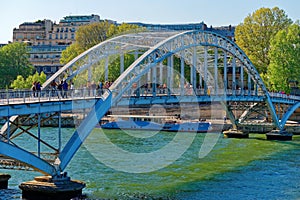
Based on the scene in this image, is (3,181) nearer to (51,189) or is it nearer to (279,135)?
(51,189)

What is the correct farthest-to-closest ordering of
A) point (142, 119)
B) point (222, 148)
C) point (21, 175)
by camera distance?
point (142, 119), point (222, 148), point (21, 175)

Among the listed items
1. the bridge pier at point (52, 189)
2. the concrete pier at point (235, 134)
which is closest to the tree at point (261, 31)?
the concrete pier at point (235, 134)

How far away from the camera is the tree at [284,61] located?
69375 mm

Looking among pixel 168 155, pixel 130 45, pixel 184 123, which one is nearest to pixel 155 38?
pixel 130 45

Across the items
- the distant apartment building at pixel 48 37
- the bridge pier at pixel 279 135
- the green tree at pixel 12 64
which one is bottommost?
the bridge pier at pixel 279 135

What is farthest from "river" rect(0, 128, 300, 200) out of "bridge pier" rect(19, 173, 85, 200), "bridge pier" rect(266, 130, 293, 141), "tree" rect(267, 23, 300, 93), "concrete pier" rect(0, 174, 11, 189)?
"tree" rect(267, 23, 300, 93)

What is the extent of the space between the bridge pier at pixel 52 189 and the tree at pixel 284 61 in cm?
4501

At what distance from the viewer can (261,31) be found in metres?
77.1

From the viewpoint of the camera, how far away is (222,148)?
159 feet

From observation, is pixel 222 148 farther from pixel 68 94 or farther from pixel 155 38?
pixel 68 94

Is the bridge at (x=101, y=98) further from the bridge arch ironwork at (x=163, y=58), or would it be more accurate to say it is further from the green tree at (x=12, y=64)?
the green tree at (x=12, y=64)

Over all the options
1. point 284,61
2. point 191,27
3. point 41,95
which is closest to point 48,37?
point 191,27

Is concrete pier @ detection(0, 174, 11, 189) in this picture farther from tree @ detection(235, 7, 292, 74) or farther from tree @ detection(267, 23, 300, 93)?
tree @ detection(235, 7, 292, 74)

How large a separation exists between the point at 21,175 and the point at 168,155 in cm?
1206
